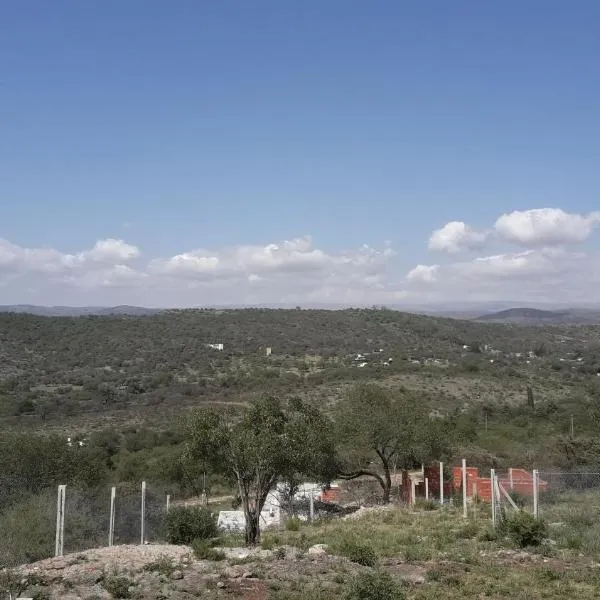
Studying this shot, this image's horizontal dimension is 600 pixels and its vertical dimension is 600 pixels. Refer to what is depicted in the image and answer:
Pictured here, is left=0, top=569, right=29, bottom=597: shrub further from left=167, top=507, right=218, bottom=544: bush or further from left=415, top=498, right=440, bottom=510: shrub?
left=415, top=498, right=440, bottom=510: shrub

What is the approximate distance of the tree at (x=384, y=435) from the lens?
32344 millimetres

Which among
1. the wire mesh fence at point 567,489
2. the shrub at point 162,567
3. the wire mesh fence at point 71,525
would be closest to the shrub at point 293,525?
the wire mesh fence at point 71,525

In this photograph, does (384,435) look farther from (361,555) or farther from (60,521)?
(60,521)

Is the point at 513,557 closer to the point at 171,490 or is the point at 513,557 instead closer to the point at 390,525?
the point at 390,525

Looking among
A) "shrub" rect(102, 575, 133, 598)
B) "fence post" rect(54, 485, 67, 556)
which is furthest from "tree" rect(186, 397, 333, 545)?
"shrub" rect(102, 575, 133, 598)

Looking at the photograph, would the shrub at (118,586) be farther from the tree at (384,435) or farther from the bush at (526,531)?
the tree at (384,435)

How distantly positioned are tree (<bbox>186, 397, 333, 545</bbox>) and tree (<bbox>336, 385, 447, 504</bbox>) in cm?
1249

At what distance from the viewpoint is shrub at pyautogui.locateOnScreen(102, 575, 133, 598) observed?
1199cm

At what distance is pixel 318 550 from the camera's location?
16516 mm

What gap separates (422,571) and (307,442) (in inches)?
240

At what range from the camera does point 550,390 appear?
70250 millimetres

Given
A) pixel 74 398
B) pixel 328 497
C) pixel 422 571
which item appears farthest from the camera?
pixel 74 398

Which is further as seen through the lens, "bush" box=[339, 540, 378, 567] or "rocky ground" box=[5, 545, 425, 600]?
"bush" box=[339, 540, 378, 567]

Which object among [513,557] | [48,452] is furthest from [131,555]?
[48,452]
